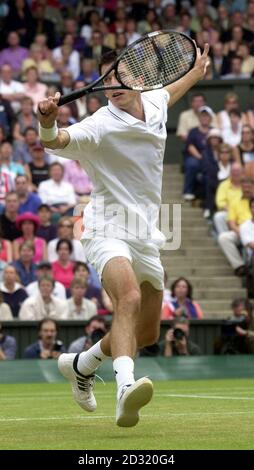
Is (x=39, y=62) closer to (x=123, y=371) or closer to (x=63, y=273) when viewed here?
(x=63, y=273)

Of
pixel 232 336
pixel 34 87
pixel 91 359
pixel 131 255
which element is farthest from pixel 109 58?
pixel 34 87

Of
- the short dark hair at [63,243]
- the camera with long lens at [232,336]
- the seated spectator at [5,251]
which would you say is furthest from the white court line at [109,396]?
the seated spectator at [5,251]

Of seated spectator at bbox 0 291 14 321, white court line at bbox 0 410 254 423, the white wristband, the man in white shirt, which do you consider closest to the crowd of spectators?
seated spectator at bbox 0 291 14 321

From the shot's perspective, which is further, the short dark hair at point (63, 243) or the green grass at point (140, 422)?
the short dark hair at point (63, 243)

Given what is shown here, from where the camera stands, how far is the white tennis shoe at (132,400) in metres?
8.18

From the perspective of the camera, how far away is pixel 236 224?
21.0 meters

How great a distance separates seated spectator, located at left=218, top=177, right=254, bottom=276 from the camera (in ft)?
68.3

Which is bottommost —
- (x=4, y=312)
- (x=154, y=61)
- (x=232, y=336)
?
(x=232, y=336)

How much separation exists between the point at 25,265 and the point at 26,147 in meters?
3.24

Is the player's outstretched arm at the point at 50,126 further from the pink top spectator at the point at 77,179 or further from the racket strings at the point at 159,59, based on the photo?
the pink top spectator at the point at 77,179

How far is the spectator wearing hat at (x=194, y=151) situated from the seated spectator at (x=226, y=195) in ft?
3.48

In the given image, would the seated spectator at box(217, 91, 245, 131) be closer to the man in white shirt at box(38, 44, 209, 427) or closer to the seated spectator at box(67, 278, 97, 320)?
the seated spectator at box(67, 278, 97, 320)

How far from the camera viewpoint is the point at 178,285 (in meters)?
18.4

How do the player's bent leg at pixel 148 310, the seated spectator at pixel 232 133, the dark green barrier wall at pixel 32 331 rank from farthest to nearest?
1. the seated spectator at pixel 232 133
2. the dark green barrier wall at pixel 32 331
3. the player's bent leg at pixel 148 310
